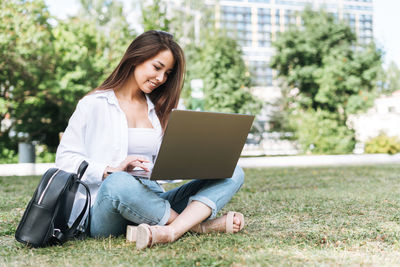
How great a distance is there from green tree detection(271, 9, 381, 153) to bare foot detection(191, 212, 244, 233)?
41.0 feet

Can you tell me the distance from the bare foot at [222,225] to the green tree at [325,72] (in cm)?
1251

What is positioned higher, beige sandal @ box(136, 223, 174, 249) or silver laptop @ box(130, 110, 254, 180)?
silver laptop @ box(130, 110, 254, 180)

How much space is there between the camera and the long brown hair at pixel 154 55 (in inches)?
A: 101

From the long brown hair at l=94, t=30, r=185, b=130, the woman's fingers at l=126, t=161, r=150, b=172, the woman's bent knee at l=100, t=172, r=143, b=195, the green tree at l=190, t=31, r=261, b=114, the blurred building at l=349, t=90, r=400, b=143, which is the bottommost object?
the blurred building at l=349, t=90, r=400, b=143

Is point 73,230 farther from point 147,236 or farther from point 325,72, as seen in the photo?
point 325,72

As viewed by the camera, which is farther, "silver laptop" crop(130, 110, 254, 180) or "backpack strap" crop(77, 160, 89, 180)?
"backpack strap" crop(77, 160, 89, 180)

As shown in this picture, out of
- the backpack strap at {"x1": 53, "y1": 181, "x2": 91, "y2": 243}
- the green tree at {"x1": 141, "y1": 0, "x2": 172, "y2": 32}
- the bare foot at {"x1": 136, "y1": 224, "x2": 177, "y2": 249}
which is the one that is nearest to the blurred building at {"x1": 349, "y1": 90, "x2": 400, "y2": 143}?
the green tree at {"x1": 141, "y1": 0, "x2": 172, "y2": 32}

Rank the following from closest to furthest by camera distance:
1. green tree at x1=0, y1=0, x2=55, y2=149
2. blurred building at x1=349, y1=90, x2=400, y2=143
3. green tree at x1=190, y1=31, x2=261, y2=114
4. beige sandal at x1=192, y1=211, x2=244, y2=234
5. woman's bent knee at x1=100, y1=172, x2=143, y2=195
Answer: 1. woman's bent knee at x1=100, y1=172, x2=143, y2=195
2. beige sandal at x1=192, y1=211, x2=244, y2=234
3. green tree at x1=0, y1=0, x2=55, y2=149
4. blurred building at x1=349, y1=90, x2=400, y2=143
5. green tree at x1=190, y1=31, x2=261, y2=114

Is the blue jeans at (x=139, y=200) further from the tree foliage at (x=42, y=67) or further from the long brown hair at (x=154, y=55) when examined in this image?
the tree foliage at (x=42, y=67)

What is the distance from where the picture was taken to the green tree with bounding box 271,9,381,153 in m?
14.7

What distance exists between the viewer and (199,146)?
217cm

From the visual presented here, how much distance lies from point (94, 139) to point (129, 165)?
0.30 metres

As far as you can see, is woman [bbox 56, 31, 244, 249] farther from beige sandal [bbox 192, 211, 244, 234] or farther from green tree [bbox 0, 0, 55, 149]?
green tree [bbox 0, 0, 55, 149]

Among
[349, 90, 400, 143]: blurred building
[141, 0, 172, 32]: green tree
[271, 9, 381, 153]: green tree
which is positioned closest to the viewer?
[141, 0, 172, 32]: green tree
